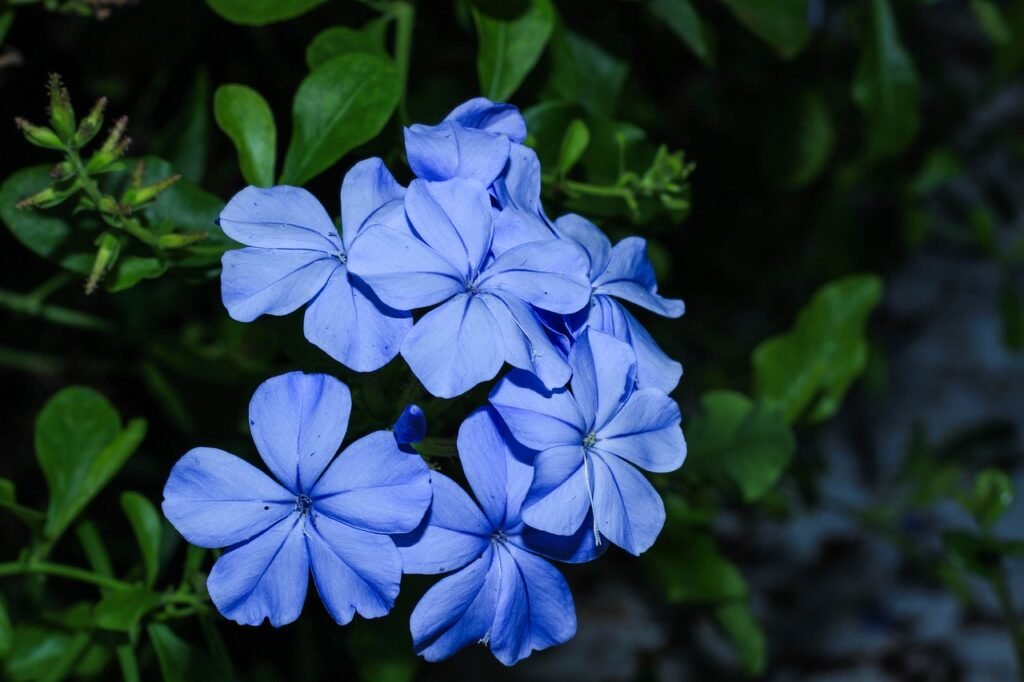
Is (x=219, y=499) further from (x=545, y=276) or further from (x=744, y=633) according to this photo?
(x=744, y=633)

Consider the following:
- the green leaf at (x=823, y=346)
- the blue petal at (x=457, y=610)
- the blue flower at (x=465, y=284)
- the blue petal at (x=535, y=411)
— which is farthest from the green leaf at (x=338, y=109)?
the green leaf at (x=823, y=346)

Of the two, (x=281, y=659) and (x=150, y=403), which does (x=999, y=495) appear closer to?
(x=281, y=659)

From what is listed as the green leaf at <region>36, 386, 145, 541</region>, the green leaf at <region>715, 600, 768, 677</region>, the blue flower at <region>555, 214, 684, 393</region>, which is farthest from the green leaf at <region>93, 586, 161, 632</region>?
A: the green leaf at <region>715, 600, 768, 677</region>

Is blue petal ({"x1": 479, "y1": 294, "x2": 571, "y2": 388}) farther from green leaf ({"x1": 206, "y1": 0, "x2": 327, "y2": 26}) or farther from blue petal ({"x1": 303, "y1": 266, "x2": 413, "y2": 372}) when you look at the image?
green leaf ({"x1": 206, "y1": 0, "x2": 327, "y2": 26})

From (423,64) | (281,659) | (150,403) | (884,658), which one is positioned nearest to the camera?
(423,64)

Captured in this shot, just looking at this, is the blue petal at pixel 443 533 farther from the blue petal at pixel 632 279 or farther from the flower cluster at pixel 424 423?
the blue petal at pixel 632 279

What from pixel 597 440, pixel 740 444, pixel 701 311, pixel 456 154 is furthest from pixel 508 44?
pixel 701 311

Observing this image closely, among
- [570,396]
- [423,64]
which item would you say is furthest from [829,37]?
[570,396]
